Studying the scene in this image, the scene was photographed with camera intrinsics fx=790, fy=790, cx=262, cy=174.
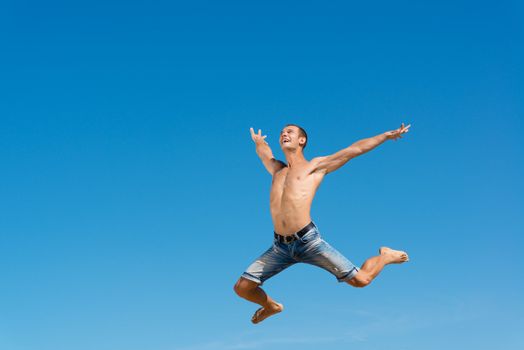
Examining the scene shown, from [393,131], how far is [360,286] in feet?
9.18

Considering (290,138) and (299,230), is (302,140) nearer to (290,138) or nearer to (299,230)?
(290,138)

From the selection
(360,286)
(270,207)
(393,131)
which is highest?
(393,131)

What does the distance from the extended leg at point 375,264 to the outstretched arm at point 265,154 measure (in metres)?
2.39

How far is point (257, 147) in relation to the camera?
607 inches

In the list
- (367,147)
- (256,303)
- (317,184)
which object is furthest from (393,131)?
(256,303)

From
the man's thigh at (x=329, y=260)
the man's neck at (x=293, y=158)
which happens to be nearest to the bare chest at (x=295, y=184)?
the man's neck at (x=293, y=158)

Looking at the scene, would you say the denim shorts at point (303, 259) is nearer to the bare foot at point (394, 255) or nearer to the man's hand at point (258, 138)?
Answer: the bare foot at point (394, 255)

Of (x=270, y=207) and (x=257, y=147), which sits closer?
(x=270, y=207)

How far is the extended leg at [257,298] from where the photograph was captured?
45.8 feet

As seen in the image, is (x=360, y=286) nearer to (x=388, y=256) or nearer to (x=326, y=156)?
(x=388, y=256)

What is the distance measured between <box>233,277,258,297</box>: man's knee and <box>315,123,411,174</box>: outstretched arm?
233cm

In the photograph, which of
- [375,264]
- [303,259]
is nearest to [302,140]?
[303,259]

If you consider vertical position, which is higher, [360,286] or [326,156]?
[326,156]

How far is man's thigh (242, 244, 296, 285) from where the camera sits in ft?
45.5
